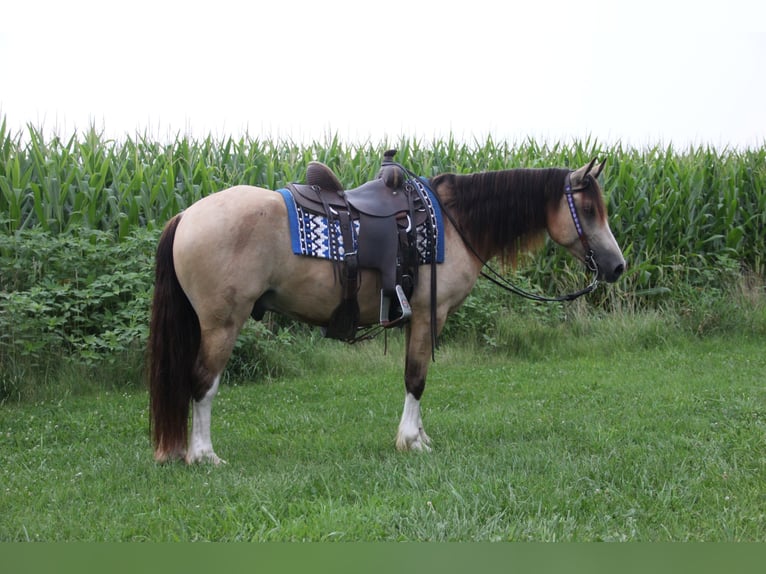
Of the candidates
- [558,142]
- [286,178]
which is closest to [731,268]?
[558,142]

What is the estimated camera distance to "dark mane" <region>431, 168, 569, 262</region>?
16.8 feet

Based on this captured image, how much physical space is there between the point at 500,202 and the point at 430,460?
1.97 metres

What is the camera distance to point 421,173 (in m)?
10.9

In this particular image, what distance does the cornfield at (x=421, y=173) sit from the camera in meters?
8.35

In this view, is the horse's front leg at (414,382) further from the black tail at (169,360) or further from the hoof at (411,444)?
the black tail at (169,360)

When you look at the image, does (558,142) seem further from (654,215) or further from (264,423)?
(264,423)

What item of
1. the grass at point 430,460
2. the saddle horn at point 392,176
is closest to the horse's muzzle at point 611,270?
the grass at point 430,460

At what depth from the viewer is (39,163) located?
854 cm

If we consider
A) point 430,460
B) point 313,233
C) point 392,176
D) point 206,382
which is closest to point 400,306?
point 313,233

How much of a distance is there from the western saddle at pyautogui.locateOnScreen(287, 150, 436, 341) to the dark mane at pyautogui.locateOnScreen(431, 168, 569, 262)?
1.08 feet

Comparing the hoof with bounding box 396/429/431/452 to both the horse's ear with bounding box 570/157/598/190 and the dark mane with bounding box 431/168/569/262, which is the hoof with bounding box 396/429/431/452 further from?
the horse's ear with bounding box 570/157/598/190

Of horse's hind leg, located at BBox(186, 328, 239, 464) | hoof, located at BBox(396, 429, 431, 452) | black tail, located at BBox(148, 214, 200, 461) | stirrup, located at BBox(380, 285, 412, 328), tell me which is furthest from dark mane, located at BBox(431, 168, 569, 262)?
black tail, located at BBox(148, 214, 200, 461)

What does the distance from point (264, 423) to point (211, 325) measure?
5.56 ft

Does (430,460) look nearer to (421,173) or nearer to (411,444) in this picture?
(411,444)
